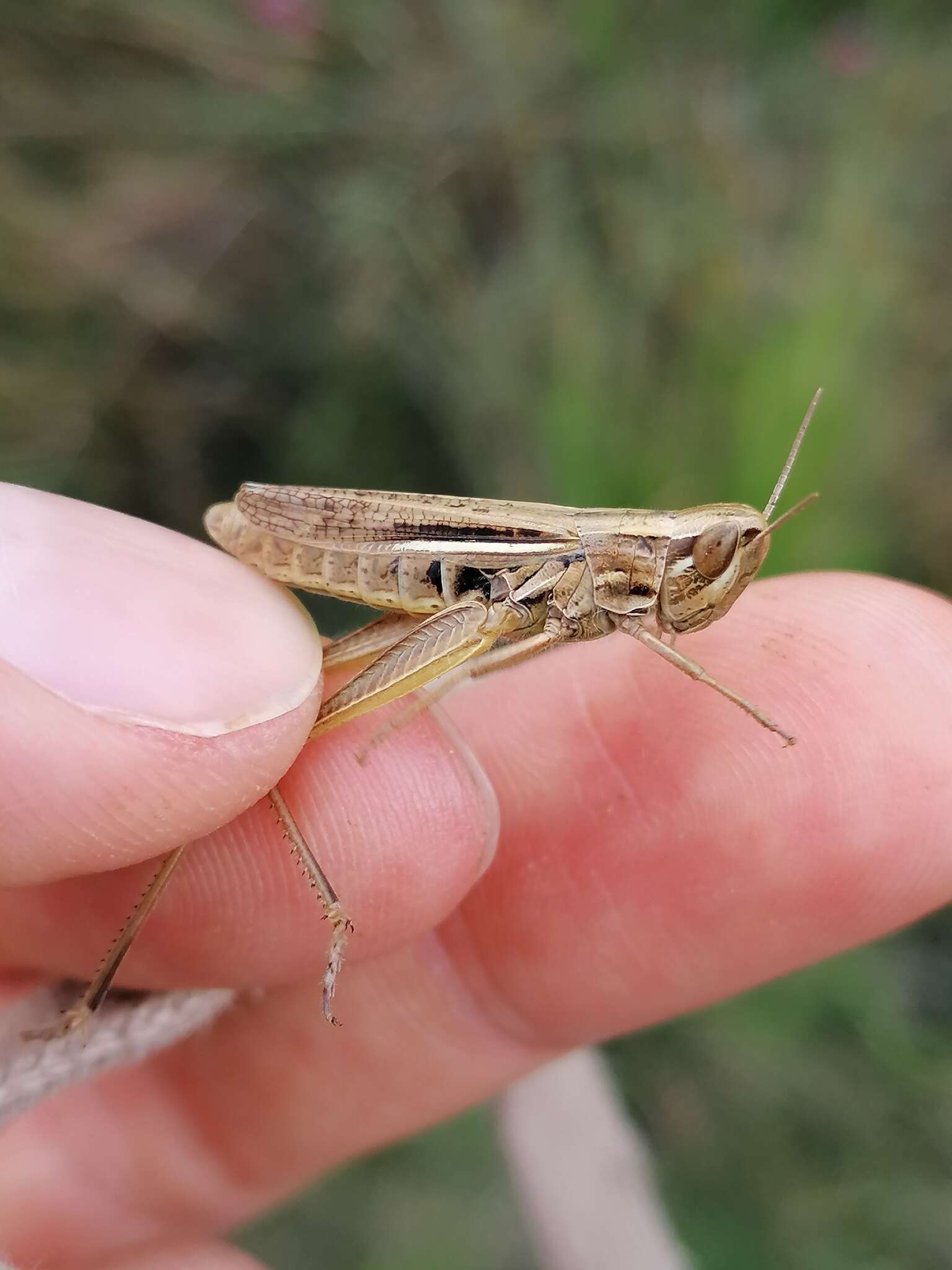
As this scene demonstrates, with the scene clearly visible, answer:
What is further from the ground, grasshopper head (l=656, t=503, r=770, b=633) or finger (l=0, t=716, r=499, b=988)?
grasshopper head (l=656, t=503, r=770, b=633)

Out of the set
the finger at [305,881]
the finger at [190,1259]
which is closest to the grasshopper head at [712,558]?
the finger at [305,881]

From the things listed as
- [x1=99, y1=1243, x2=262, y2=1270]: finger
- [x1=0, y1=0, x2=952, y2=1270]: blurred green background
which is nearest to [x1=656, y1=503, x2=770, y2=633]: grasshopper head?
[x1=0, y1=0, x2=952, y2=1270]: blurred green background

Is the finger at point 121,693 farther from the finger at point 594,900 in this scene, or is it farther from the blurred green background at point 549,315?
the blurred green background at point 549,315

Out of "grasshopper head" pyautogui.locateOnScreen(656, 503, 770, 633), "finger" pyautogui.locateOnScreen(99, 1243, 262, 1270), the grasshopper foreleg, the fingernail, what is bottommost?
"finger" pyautogui.locateOnScreen(99, 1243, 262, 1270)

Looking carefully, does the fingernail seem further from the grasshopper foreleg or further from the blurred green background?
the blurred green background

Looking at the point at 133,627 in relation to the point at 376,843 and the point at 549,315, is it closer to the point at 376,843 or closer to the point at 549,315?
the point at 376,843

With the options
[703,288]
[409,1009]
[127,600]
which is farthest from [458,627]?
[703,288]
